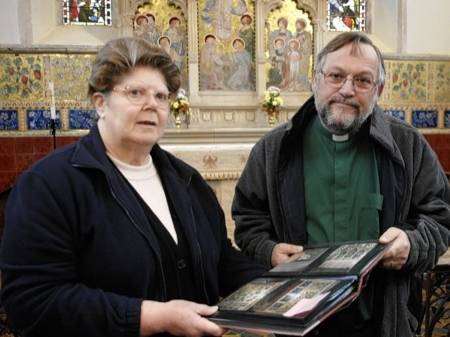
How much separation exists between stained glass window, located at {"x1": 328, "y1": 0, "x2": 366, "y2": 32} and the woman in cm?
747

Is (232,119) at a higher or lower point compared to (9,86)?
lower

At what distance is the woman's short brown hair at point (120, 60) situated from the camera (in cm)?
150

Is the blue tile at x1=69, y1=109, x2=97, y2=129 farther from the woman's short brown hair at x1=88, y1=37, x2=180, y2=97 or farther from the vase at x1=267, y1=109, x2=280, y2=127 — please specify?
the woman's short brown hair at x1=88, y1=37, x2=180, y2=97

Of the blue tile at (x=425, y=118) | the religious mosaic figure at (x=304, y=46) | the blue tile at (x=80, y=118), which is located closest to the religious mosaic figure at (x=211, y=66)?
the religious mosaic figure at (x=304, y=46)

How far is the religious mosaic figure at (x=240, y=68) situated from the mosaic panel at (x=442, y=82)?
323cm

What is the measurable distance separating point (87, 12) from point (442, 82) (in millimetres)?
6037

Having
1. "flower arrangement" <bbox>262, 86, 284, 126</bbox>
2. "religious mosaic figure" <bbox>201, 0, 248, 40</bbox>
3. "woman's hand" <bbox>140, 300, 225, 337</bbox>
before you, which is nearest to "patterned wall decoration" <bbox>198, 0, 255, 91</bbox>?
"religious mosaic figure" <bbox>201, 0, 248, 40</bbox>

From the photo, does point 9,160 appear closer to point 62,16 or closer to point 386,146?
point 62,16

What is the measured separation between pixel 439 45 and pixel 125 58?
8.22 meters

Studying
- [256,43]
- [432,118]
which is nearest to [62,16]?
[256,43]

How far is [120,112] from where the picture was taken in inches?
60.4

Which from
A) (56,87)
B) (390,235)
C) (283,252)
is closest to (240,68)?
(56,87)

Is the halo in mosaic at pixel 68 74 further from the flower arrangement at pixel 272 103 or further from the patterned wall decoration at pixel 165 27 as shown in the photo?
the flower arrangement at pixel 272 103

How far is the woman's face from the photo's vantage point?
1.53 m
